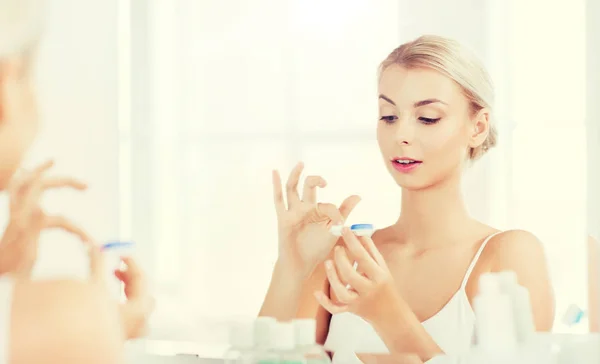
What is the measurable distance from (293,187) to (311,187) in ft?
0.11

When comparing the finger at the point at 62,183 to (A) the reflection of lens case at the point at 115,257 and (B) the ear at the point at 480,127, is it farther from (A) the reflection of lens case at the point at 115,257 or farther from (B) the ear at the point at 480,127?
(B) the ear at the point at 480,127

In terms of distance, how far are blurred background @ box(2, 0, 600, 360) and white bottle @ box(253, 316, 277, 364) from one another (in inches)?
1.4

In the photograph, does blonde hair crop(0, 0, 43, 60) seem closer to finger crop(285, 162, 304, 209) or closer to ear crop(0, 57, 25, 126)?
ear crop(0, 57, 25, 126)

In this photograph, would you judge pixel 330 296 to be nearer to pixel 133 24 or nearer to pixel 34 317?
pixel 34 317

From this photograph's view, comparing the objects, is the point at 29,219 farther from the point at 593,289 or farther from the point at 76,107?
the point at 593,289

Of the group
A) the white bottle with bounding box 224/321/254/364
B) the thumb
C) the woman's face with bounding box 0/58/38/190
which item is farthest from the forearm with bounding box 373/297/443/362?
the woman's face with bounding box 0/58/38/190

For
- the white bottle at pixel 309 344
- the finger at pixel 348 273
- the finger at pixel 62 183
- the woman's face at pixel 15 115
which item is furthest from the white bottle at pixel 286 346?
the woman's face at pixel 15 115

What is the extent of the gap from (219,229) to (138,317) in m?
0.22

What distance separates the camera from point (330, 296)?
3.91ft

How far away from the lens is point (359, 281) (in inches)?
45.8

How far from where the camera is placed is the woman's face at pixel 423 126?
3.67ft

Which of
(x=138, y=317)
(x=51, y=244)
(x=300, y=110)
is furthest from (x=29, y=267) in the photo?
(x=300, y=110)

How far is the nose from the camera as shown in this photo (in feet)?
3.76

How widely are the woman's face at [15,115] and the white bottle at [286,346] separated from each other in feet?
1.90
